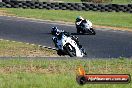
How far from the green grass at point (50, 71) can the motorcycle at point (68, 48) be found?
9.18 ft

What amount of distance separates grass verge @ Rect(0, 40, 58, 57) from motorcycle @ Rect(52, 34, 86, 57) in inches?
23.9

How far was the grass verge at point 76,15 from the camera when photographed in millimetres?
36097

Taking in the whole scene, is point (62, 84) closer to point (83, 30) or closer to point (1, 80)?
point (1, 80)

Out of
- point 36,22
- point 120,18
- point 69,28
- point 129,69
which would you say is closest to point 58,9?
point 120,18

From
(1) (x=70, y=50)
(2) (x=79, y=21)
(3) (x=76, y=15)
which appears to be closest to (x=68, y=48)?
(1) (x=70, y=50)

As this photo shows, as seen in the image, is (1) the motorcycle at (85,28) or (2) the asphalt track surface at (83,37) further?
(1) the motorcycle at (85,28)

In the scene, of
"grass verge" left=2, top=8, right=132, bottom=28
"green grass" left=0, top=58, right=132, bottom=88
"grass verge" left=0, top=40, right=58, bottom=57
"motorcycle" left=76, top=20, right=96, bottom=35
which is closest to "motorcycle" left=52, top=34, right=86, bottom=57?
"grass verge" left=0, top=40, right=58, bottom=57

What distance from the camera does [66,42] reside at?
18.8 metres

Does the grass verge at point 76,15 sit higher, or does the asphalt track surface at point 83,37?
the asphalt track surface at point 83,37

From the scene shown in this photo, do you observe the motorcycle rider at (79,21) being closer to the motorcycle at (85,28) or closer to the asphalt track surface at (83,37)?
the motorcycle at (85,28)

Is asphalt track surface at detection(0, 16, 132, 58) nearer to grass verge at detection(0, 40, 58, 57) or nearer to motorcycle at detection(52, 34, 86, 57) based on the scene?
motorcycle at detection(52, 34, 86, 57)

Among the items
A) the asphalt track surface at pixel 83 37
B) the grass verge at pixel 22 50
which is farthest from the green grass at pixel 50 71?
the asphalt track surface at pixel 83 37

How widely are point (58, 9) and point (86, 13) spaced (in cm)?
312

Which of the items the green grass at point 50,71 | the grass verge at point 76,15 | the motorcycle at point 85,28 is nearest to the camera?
the green grass at point 50,71
